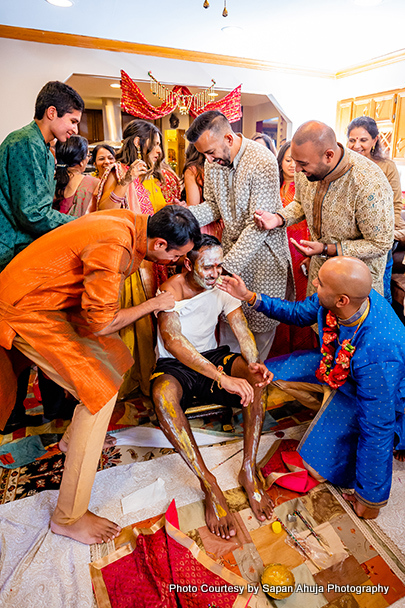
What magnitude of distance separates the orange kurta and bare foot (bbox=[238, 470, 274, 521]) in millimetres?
790

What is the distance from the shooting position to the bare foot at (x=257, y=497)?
1.78 meters

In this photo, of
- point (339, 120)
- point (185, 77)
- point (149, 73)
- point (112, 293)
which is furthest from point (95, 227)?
point (339, 120)

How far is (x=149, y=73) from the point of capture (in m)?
4.69

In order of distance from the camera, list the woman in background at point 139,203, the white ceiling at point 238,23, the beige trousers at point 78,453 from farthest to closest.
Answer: the white ceiling at point 238,23
the woman in background at point 139,203
the beige trousers at point 78,453

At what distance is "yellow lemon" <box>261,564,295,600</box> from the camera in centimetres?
145

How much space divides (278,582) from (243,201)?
6.05 ft

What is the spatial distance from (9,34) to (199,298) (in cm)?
400

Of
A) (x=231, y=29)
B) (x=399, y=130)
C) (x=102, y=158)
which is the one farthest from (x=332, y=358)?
(x=399, y=130)

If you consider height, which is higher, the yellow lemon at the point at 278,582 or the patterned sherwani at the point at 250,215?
the patterned sherwani at the point at 250,215

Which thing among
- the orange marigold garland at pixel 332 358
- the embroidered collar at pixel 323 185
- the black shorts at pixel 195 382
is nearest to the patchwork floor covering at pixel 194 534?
the black shorts at pixel 195 382

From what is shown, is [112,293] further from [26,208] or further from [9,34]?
[9,34]

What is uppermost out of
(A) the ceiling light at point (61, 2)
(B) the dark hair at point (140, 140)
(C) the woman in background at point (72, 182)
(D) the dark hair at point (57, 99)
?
(A) the ceiling light at point (61, 2)

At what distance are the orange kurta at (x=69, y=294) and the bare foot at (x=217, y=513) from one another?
642 mm

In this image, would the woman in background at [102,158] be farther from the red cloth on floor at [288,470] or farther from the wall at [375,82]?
the wall at [375,82]
